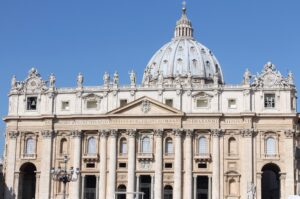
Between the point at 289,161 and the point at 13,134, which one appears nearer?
the point at 289,161

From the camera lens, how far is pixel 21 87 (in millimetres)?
85562

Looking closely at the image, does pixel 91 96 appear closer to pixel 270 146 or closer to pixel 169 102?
pixel 169 102

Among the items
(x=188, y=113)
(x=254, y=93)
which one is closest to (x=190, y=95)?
(x=188, y=113)

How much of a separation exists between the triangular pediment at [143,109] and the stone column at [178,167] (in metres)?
2.98

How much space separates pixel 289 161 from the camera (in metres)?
77.2

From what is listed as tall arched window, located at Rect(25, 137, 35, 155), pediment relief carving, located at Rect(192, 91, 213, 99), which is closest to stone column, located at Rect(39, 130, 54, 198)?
tall arched window, located at Rect(25, 137, 35, 155)

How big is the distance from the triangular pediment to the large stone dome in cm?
2984

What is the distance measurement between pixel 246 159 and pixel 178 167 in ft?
27.0

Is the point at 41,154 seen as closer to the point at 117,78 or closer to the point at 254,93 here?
the point at 117,78

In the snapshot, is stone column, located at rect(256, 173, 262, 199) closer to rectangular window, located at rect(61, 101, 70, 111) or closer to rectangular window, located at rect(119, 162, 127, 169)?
rectangular window, located at rect(119, 162, 127, 169)

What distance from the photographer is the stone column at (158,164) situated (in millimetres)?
78688

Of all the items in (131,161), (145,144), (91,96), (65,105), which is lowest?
(131,161)

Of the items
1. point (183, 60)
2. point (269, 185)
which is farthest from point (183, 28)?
point (269, 185)

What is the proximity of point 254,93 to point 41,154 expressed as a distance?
2809 centimetres
